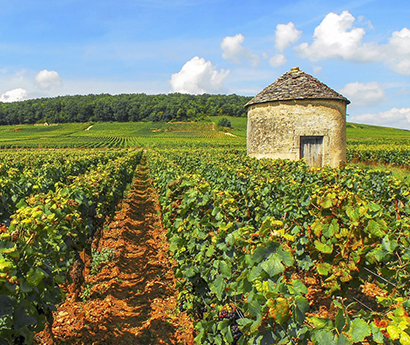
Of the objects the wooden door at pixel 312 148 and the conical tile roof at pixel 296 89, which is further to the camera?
the wooden door at pixel 312 148

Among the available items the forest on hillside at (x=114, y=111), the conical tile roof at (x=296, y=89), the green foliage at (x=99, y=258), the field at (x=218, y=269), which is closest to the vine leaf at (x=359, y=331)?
the field at (x=218, y=269)

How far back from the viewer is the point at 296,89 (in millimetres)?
14219

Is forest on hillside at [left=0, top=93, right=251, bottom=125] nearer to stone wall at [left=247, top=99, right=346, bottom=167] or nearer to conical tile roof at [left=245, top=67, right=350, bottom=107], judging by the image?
conical tile roof at [left=245, top=67, right=350, bottom=107]

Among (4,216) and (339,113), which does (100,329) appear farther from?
(339,113)

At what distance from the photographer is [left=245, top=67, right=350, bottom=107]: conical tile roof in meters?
13.8

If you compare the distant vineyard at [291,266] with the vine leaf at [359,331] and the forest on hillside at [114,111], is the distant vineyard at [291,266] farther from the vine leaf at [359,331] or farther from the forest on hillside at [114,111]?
the forest on hillside at [114,111]

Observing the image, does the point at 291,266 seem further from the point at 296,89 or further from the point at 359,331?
the point at 296,89

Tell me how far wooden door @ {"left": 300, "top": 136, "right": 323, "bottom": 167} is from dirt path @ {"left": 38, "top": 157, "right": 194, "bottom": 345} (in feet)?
29.2

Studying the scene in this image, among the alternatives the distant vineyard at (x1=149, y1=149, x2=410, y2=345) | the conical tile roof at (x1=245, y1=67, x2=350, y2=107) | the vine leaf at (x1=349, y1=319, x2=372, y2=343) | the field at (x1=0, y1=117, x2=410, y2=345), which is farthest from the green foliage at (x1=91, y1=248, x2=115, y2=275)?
the conical tile roof at (x1=245, y1=67, x2=350, y2=107)

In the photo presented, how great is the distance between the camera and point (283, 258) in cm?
219

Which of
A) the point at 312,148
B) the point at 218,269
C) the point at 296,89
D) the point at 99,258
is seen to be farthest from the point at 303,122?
the point at 218,269

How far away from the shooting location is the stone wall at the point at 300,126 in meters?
13.9

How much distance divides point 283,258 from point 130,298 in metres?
3.78

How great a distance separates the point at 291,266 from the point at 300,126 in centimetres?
1259
